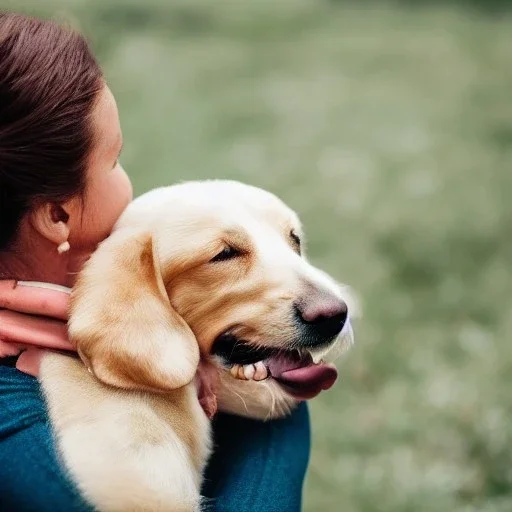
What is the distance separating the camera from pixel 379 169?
7.79 metres

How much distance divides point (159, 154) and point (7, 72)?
646 cm

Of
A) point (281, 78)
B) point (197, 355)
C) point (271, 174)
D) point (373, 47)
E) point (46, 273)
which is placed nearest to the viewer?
point (197, 355)

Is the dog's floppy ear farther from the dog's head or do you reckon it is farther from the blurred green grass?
the blurred green grass

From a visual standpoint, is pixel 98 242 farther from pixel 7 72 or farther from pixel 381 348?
pixel 381 348

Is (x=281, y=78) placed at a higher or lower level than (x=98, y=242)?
lower

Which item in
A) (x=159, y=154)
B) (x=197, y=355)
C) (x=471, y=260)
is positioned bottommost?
(x=159, y=154)

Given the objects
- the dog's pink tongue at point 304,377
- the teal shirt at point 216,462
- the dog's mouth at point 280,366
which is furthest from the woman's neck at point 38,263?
the dog's pink tongue at point 304,377

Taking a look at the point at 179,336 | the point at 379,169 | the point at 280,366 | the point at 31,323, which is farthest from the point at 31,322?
the point at 379,169

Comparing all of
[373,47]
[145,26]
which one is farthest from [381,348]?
[145,26]

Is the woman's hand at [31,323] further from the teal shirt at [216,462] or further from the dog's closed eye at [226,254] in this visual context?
the dog's closed eye at [226,254]

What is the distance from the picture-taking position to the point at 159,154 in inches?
316

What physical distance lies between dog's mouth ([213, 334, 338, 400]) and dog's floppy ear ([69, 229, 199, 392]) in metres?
0.12

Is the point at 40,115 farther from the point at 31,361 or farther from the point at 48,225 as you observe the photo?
the point at 31,361

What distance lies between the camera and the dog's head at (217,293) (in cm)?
170
